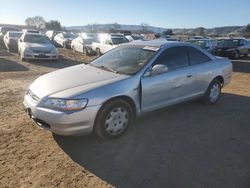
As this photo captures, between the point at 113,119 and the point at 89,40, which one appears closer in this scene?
the point at 113,119

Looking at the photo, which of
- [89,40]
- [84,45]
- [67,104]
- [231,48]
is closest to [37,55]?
[84,45]

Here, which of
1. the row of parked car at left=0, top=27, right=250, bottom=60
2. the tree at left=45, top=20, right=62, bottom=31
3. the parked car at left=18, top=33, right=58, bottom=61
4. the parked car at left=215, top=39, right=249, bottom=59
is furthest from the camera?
the tree at left=45, top=20, right=62, bottom=31

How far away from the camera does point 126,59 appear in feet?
17.8

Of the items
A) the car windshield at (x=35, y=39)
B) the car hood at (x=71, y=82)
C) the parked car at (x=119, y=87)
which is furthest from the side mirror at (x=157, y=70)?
the car windshield at (x=35, y=39)

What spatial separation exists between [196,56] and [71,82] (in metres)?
2.99

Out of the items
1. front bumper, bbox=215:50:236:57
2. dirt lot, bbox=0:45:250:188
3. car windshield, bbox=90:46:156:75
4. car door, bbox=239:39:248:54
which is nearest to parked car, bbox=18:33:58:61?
dirt lot, bbox=0:45:250:188

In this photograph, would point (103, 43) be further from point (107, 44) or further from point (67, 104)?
point (67, 104)

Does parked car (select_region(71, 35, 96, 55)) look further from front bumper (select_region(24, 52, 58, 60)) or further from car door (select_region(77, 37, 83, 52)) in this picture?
front bumper (select_region(24, 52, 58, 60))

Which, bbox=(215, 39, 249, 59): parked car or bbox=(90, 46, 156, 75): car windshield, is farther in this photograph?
bbox=(215, 39, 249, 59): parked car

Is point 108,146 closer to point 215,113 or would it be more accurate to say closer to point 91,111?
point 91,111

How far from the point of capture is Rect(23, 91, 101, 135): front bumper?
13.2ft

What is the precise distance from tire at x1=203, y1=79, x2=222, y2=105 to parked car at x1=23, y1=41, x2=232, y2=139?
1.5 inches

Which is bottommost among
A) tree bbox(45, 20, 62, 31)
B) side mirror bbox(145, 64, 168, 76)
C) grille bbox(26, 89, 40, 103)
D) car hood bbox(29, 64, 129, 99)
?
grille bbox(26, 89, 40, 103)

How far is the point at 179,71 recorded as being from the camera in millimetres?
5559
